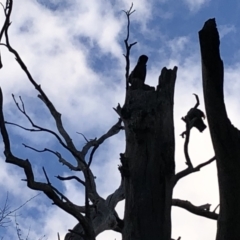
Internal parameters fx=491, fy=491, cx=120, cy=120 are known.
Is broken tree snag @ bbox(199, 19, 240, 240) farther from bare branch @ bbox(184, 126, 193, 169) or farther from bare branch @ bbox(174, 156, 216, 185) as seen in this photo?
bare branch @ bbox(184, 126, 193, 169)

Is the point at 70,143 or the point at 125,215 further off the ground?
the point at 70,143

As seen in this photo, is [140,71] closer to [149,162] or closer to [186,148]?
[186,148]

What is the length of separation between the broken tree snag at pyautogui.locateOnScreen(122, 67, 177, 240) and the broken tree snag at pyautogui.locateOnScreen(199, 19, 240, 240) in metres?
0.37

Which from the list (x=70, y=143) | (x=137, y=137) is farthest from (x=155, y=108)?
(x=70, y=143)

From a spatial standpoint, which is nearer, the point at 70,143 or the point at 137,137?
the point at 137,137

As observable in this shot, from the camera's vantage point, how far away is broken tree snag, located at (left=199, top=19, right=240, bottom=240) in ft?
6.96

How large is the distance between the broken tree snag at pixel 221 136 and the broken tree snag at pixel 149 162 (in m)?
0.37

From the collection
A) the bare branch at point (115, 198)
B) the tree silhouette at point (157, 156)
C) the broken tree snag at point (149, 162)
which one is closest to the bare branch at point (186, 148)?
the tree silhouette at point (157, 156)

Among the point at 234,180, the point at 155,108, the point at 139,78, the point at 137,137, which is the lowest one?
the point at 234,180

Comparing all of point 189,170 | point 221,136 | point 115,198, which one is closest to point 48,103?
point 189,170

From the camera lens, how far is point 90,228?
2711 millimetres

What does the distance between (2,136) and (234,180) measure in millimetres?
1356

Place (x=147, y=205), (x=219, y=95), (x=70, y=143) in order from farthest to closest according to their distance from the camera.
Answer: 1. (x=70, y=143)
2. (x=147, y=205)
3. (x=219, y=95)

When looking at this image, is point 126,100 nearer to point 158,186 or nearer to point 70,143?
point 158,186
